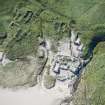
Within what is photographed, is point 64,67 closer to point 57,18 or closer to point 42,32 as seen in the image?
point 42,32

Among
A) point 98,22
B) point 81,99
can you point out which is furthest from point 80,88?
point 98,22

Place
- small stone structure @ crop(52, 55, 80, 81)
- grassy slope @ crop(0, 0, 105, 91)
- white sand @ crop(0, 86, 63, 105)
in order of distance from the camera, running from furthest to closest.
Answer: grassy slope @ crop(0, 0, 105, 91), small stone structure @ crop(52, 55, 80, 81), white sand @ crop(0, 86, 63, 105)

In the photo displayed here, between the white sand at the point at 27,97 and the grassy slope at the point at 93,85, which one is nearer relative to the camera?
the grassy slope at the point at 93,85

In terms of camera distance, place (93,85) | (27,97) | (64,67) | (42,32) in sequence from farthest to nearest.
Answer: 1. (42,32)
2. (64,67)
3. (27,97)
4. (93,85)

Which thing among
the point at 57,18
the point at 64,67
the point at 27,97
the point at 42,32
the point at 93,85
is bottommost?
the point at 27,97

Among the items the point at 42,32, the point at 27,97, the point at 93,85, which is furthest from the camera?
the point at 42,32

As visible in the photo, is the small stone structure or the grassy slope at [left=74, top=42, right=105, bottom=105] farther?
the small stone structure

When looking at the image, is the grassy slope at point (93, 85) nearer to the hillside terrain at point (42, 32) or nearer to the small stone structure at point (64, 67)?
the hillside terrain at point (42, 32)

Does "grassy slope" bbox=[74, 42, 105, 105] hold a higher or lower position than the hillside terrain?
lower

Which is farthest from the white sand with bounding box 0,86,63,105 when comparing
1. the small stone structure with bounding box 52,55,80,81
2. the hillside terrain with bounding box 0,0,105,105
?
the small stone structure with bounding box 52,55,80,81

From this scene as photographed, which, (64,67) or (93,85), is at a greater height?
(64,67)

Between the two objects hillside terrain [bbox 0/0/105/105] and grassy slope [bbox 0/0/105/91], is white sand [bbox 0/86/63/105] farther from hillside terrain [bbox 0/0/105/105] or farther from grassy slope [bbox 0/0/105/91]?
grassy slope [bbox 0/0/105/91]

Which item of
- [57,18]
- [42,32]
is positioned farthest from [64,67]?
[57,18]

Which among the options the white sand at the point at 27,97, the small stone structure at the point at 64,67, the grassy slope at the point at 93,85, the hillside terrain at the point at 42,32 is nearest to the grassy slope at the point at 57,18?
the hillside terrain at the point at 42,32
